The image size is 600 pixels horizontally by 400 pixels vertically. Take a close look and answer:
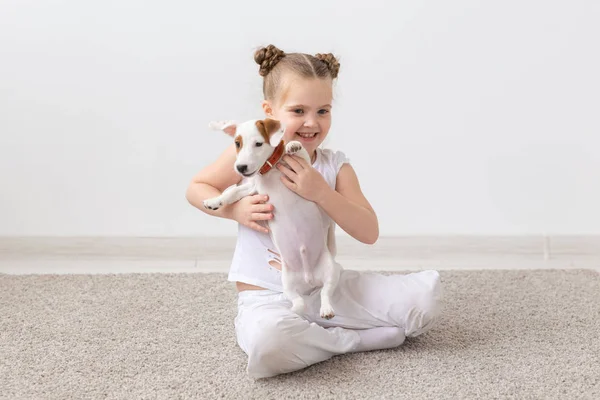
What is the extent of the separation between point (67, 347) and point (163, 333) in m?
0.17

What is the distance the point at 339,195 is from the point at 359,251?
A: 867mm

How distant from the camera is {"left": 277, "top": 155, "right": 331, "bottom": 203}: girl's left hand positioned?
119 centimetres

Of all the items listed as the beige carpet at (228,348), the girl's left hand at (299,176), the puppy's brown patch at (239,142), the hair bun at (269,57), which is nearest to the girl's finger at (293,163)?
the girl's left hand at (299,176)

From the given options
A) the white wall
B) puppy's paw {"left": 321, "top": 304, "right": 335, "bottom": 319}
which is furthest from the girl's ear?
the white wall

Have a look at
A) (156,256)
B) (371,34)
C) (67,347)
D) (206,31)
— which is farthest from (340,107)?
(67,347)

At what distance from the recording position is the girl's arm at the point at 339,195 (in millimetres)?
1195

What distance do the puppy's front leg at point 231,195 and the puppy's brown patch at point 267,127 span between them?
126mm

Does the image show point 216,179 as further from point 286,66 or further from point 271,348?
point 271,348

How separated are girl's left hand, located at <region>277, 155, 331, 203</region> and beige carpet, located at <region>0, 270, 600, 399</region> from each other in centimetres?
29

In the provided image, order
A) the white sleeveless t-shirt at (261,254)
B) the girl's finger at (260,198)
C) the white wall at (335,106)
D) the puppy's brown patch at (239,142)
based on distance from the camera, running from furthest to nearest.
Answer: the white wall at (335,106) → the white sleeveless t-shirt at (261,254) → the girl's finger at (260,198) → the puppy's brown patch at (239,142)

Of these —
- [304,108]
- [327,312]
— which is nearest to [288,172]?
[304,108]

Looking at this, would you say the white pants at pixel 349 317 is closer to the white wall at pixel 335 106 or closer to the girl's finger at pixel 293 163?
the girl's finger at pixel 293 163

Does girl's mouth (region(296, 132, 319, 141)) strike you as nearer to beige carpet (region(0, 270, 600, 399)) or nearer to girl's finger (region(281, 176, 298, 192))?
girl's finger (region(281, 176, 298, 192))

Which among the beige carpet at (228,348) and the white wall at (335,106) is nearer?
the beige carpet at (228,348)
